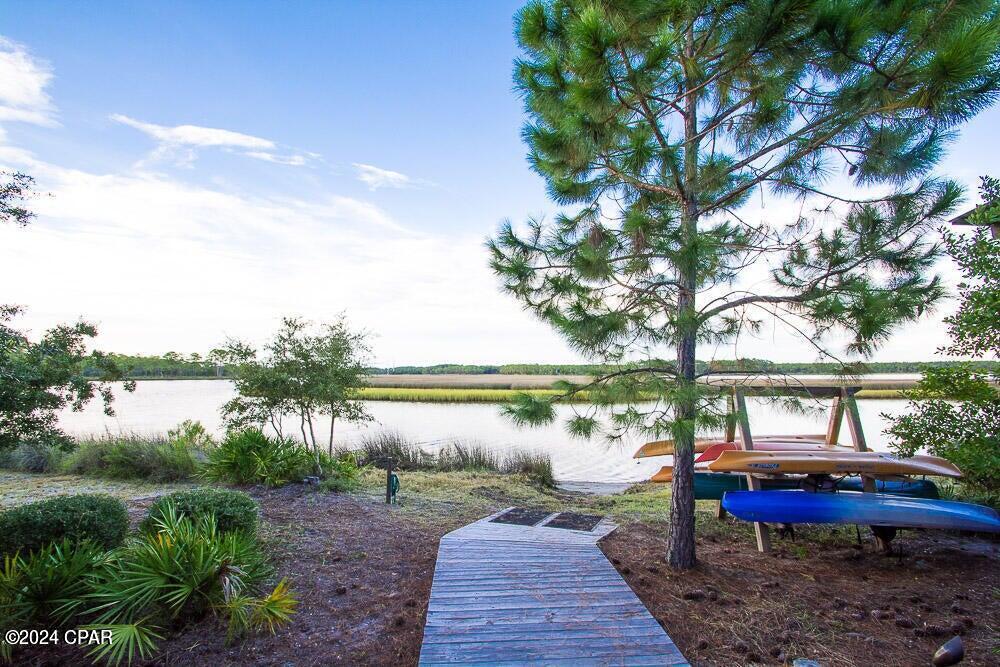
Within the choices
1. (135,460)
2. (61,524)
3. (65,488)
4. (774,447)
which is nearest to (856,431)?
(774,447)

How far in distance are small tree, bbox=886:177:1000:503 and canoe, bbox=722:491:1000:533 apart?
41 centimetres

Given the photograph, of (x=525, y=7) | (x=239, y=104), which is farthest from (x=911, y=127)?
Result: (x=239, y=104)

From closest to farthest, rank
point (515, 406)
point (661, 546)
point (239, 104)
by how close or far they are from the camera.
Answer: point (515, 406)
point (661, 546)
point (239, 104)

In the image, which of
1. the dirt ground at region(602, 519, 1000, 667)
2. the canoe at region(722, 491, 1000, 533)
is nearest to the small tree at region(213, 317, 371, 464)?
the dirt ground at region(602, 519, 1000, 667)

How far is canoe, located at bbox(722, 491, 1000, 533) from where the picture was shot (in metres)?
4.37

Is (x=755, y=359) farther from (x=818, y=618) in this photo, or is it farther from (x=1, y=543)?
(x=1, y=543)

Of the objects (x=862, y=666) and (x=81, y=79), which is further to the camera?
(x=81, y=79)

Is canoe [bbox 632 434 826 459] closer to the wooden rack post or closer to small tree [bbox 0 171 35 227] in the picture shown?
the wooden rack post

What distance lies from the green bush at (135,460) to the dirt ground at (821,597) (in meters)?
7.31

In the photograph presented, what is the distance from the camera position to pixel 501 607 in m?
3.21

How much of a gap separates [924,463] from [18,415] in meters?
7.63

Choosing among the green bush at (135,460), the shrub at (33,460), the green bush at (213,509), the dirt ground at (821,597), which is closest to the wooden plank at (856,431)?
the dirt ground at (821,597)

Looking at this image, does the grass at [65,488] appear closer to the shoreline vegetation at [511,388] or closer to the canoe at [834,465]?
the shoreline vegetation at [511,388]

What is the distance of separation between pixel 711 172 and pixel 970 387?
304cm
